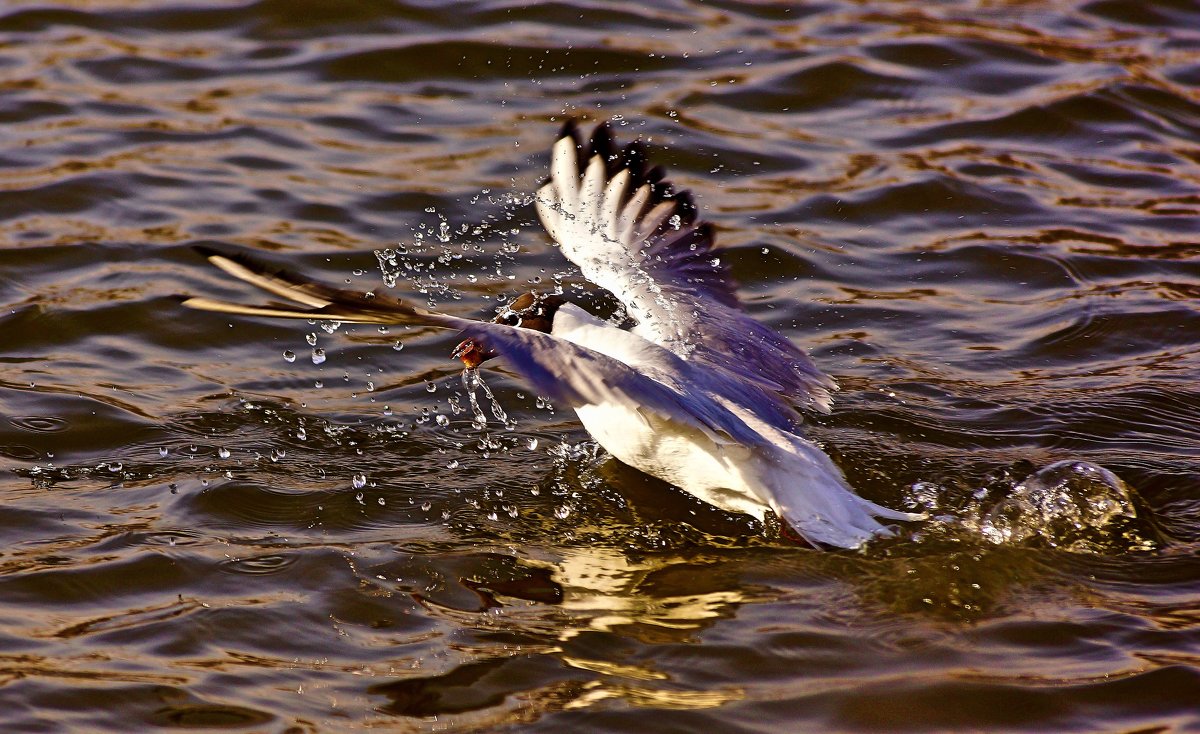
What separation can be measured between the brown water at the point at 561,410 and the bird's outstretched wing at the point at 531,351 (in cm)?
52

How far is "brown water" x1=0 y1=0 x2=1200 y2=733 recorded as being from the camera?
157 inches

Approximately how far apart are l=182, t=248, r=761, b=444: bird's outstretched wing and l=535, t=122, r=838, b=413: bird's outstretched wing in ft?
2.87

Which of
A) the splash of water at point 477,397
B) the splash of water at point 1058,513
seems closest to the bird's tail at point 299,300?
the splash of water at point 477,397

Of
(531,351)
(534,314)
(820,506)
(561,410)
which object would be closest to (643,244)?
(534,314)

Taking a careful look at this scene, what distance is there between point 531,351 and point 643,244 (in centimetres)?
195

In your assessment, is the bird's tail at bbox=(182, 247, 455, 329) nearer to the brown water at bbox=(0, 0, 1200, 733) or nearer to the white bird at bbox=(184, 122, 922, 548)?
the white bird at bbox=(184, 122, 922, 548)

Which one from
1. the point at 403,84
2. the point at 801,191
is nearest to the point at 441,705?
the point at 801,191

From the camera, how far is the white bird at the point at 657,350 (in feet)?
13.7

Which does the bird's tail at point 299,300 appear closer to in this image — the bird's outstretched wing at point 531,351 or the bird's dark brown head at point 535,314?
the bird's outstretched wing at point 531,351

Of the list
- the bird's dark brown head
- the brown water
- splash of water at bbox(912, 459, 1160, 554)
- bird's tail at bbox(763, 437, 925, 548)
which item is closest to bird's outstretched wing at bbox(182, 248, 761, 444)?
bird's tail at bbox(763, 437, 925, 548)

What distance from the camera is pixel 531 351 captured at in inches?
166

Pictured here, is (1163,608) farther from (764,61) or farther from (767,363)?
(764,61)

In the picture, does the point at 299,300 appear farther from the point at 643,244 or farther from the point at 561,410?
the point at 643,244

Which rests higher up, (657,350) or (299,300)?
(299,300)
